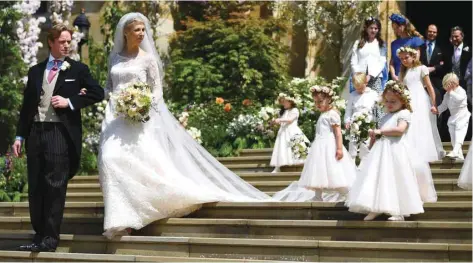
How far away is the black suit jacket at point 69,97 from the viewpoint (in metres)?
10.5

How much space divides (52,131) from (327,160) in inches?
128

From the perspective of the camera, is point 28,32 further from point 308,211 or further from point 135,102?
point 308,211

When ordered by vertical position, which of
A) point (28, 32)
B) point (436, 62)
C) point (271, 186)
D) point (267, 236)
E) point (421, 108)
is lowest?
point (267, 236)

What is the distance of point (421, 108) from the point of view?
13805 mm

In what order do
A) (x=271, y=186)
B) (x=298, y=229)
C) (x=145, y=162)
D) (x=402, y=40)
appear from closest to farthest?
(x=298, y=229) < (x=145, y=162) < (x=271, y=186) < (x=402, y=40)

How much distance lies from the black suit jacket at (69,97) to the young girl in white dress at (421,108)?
14.9 feet

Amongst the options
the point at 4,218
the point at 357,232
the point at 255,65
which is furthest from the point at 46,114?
the point at 255,65

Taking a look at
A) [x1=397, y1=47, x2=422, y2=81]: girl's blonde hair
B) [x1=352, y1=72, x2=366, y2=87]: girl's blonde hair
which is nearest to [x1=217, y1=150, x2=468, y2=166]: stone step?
[x1=352, y1=72, x2=366, y2=87]: girl's blonde hair

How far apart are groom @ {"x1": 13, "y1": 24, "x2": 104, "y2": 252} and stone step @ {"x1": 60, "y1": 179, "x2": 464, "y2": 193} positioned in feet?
11.1

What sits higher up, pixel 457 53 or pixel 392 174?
pixel 457 53

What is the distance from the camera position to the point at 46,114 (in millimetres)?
10539

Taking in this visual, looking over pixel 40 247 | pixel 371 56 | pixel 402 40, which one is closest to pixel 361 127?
pixel 40 247

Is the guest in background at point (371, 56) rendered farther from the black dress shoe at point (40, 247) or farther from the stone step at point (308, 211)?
the black dress shoe at point (40, 247)

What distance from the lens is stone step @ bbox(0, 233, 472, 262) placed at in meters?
9.39
